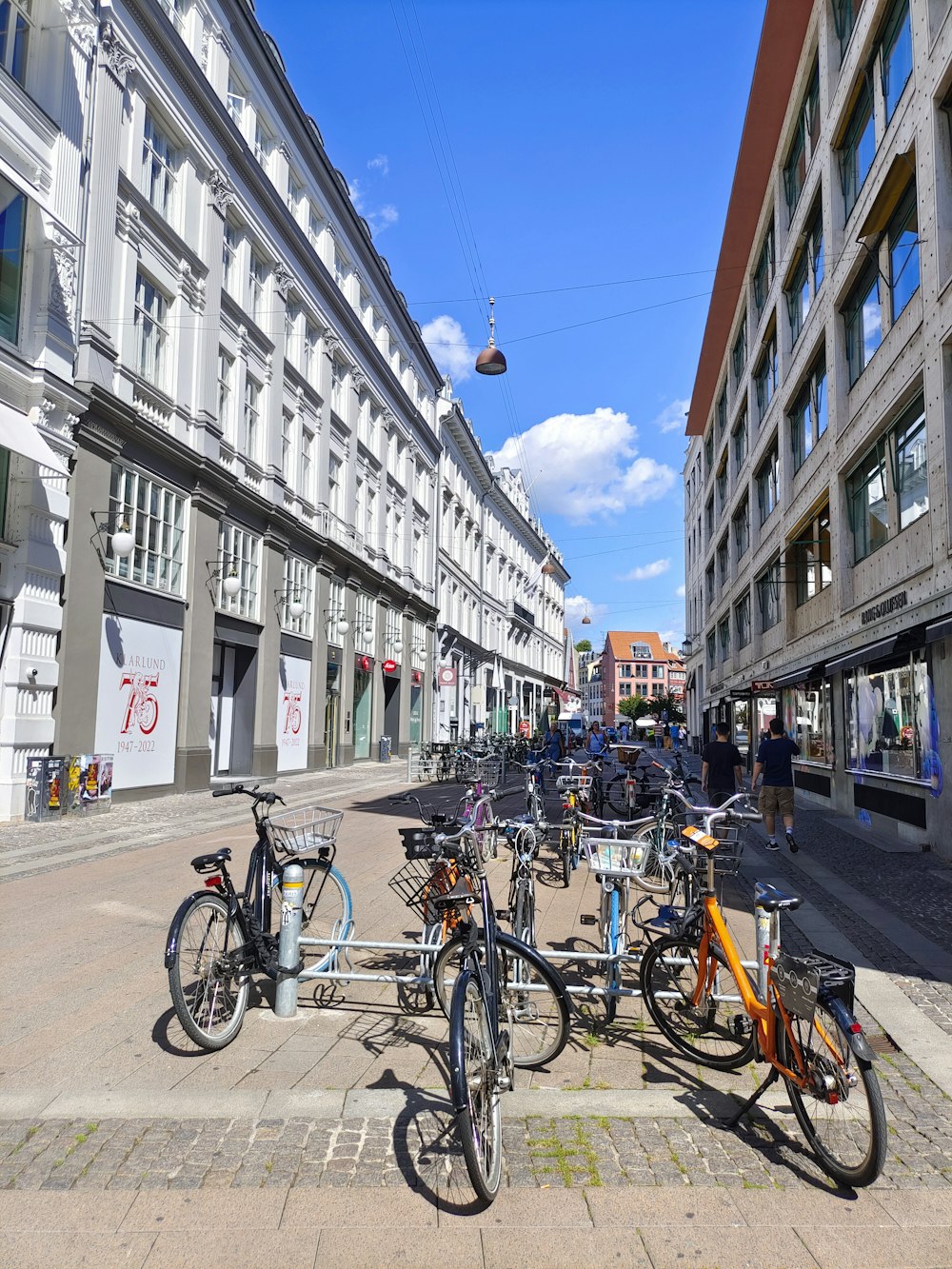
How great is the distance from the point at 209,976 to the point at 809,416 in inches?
801

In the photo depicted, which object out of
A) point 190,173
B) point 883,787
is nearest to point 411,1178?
point 883,787

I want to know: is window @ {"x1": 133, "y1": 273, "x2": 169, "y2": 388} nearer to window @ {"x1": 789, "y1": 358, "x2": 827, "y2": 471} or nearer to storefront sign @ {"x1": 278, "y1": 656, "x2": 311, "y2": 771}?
storefront sign @ {"x1": 278, "y1": 656, "x2": 311, "y2": 771}

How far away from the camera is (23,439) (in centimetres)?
1188

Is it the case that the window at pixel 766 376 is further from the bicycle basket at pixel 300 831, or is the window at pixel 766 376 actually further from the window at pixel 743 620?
the bicycle basket at pixel 300 831

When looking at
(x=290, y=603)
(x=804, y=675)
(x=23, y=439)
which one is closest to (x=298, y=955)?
(x=23, y=439)

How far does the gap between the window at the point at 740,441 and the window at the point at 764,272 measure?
14.4ft

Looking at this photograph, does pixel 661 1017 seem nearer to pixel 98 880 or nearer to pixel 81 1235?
pixel 81 1235

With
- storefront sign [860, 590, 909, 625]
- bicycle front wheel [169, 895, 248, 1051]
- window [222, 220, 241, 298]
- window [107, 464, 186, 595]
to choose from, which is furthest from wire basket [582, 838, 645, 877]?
window [222, 220, 241, 298]

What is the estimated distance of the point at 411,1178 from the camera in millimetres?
3340

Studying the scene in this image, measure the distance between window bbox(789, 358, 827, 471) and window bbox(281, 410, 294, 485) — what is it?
13.2 m

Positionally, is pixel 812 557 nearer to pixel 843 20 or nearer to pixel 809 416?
pixel 809 416

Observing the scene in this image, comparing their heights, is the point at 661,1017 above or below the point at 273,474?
below

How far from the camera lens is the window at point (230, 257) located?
20.7m

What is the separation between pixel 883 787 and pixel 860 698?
2.18 m
